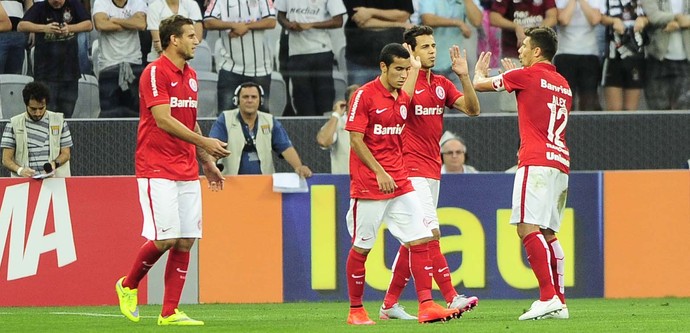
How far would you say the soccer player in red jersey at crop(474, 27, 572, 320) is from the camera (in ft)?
33.4

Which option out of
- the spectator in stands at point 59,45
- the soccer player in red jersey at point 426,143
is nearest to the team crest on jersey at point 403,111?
the soccer player in red jersey at point 426,143

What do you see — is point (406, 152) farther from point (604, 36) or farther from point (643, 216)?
point (604, 36)

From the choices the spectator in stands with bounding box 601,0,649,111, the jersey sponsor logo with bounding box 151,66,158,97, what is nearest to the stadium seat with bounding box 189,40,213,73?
the spectator in stands with bounding box 601,0,649,111

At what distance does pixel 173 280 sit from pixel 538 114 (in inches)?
115

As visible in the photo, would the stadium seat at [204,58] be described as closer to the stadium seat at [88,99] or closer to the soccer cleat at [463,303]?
the stadium seat at [88,99]

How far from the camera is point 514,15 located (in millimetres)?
15445

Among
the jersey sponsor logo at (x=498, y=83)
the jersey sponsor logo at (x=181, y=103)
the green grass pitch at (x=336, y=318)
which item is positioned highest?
the jersey sponsor logo at (x=498, y=83)

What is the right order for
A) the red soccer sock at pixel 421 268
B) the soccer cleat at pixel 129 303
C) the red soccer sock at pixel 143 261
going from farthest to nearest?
the soccer cleat at pixel 129 303, the red soccer sock at pixel 143 261, the red soccer sock at pixel 421 268

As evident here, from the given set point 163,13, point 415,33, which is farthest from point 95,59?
point 415,33

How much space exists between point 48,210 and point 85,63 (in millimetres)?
2192

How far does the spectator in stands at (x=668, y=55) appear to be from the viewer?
15.7 m

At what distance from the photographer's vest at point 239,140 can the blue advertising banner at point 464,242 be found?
2.48 ft

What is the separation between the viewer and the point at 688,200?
13.8m

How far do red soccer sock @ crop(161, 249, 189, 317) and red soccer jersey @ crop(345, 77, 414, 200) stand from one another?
1371 millimetres
